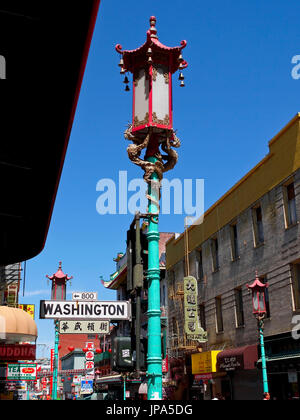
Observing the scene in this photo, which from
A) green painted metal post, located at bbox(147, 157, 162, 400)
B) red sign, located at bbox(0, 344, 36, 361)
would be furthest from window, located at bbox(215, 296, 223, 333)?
green painted metal post, located at bbox(147, 157, 162, 400)

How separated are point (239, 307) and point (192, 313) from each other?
466cm

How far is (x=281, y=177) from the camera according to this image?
909 inches

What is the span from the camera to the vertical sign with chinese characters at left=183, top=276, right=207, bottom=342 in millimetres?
30803

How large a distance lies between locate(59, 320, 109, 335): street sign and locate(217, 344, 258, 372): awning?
1411 cm

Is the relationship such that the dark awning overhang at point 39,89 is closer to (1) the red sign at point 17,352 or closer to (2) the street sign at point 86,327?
→ (2) the street sign at point 86,327

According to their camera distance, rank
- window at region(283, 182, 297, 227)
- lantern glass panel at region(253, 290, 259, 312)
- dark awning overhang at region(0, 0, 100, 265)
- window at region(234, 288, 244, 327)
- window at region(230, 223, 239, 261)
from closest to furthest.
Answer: dark awning overhang at region(0, 0, 100, 265) → lantern glass panel at region(253, 290, 259, 312) → window at region(283, 182, 297, 227) → window at region(234, 288, 244, 327) → window at region(230, 223, 239, 261)

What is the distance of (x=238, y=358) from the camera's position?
2467cm

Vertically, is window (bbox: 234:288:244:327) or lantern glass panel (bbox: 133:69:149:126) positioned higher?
lantern glass panel (bbox: 133:69:149:126)

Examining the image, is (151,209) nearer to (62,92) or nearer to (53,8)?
(62,92)

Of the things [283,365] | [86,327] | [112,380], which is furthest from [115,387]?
[86,327]

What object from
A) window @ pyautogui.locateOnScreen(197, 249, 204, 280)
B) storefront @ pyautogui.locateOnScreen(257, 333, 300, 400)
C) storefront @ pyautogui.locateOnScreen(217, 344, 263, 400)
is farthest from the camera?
window @ pyautogui.locateOnScreen(197, 249, 204, 280)

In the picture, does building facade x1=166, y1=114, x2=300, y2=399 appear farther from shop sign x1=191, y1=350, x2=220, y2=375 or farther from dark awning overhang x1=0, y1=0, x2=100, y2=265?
dark awning overhang x1=0, y1=0, x2=100, y2=265

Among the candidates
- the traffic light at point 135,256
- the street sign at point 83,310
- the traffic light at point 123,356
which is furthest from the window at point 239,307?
the traffic light at point 123,356
